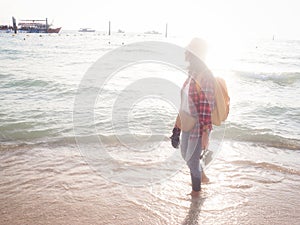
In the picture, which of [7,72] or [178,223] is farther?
[7,72]

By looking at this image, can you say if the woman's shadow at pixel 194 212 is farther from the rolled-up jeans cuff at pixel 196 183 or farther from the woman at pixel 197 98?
the woman at pixel 197 98

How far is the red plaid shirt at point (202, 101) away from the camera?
289 centimetres

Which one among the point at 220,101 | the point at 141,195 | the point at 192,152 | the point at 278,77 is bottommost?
the point at 278,77

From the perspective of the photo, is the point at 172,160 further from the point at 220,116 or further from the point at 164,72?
the point at 164,72

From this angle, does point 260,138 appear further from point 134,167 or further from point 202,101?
point 202,101

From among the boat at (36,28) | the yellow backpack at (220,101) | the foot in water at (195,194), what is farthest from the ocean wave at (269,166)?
the boat at (36,28)

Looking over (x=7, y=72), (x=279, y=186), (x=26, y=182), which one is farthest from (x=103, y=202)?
(x=7, y=72)

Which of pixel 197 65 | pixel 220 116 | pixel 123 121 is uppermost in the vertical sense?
pixel 197 65

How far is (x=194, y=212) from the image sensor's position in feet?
10.2

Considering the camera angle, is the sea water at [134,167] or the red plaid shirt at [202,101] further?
the sea water at [134,167]

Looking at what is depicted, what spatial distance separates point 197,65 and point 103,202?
192 centimetres

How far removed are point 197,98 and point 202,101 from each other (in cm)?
6

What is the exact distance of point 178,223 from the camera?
9.50 feet

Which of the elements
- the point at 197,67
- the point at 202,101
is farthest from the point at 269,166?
the point at 197,67
